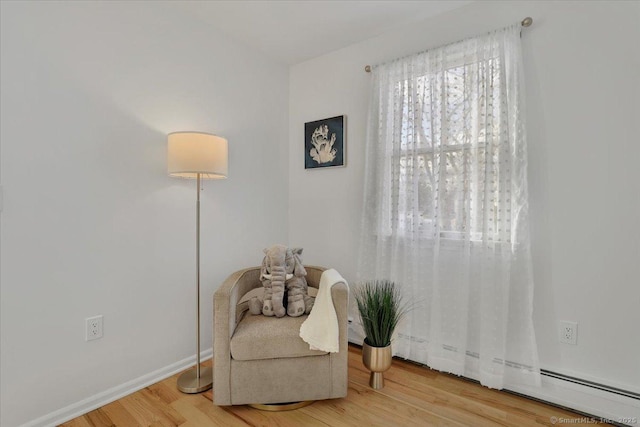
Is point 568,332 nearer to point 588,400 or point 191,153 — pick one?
point 588,400

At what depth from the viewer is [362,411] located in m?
1.71

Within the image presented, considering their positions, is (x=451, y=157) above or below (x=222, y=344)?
above

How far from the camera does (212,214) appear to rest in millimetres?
2332

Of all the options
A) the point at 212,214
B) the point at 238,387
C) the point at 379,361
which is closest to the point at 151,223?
the point at 212,214

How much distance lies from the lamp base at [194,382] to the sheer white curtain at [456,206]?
127 centimetres

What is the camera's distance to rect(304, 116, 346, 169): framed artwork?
264 cm

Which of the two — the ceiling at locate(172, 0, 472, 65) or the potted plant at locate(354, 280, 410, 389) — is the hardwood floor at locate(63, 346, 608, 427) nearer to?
the potted plant at locate(354, 280, 410, 389)

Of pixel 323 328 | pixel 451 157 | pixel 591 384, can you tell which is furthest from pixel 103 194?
pixel 591 384

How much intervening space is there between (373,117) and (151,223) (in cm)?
174

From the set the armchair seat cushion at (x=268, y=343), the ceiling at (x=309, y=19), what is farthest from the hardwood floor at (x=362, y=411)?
the ceiling at (x=309, y=19)

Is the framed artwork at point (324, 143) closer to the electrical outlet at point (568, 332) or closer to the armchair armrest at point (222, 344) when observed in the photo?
the armchair armrest at point (222, 344)

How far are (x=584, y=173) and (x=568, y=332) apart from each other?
2.97 feet

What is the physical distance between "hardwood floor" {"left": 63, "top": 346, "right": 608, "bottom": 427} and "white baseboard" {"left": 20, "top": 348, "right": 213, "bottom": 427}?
36mm

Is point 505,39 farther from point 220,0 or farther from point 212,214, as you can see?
point 212,214
